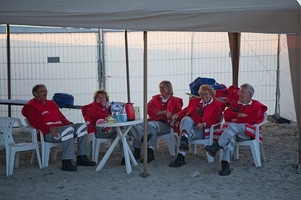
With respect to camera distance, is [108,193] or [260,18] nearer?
[108,193]

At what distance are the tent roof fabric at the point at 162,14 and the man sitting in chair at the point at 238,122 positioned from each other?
0.99 meters

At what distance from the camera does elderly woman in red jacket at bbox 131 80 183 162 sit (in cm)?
627

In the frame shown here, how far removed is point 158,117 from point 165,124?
0.53 feet

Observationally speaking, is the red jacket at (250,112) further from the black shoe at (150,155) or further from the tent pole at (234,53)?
the tent pole at (234,53)

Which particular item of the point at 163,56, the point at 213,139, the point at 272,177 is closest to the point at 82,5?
the point at 213,139

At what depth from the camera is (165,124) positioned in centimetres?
657

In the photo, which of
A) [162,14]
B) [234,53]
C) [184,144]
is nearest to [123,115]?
[184,144]

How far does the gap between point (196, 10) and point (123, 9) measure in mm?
759

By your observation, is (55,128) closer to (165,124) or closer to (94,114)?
(94,114)

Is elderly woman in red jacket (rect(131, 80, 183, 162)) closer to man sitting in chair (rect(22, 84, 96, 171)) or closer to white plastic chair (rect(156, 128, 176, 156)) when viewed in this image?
white plastic chair (rect(156, 128, 176, 156))

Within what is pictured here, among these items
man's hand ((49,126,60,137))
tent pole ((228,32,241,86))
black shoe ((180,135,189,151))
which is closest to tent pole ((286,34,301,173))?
black shoe ((180,135,189,151))

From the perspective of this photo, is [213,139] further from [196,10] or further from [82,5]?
[82,5]

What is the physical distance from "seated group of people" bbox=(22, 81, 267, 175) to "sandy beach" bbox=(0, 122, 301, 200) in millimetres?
199

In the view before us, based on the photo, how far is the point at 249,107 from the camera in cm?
601
